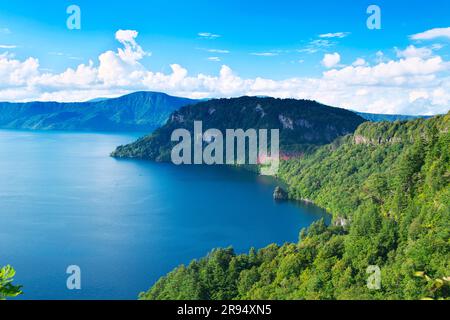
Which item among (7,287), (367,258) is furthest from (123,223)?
(7,287)

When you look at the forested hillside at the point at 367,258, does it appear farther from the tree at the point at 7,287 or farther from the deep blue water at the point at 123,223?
the tree at the point at 7,287

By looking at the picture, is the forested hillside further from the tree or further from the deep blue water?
the tree

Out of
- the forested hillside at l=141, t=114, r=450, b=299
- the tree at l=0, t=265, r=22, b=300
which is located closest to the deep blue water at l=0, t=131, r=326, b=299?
the forested hillside at l=141, t=114, r=450, b=299

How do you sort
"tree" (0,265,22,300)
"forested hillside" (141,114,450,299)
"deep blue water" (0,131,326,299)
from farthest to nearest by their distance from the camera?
"deep blue water" (0,131,326,299) < "forested hillside" (141,114,450,299) < "tree" (0,265,22,300)

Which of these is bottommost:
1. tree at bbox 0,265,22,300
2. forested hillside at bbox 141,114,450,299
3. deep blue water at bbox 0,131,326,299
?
deep blue water at bbox 0,131,326,299

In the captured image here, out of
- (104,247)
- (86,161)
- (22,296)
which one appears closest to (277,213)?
(104,247)

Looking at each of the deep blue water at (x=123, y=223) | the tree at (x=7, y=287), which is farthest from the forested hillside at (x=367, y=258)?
the tree at (x=7, y=287)

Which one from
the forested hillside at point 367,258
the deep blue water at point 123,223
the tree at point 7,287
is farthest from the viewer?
the deep blue water at point 123,223
